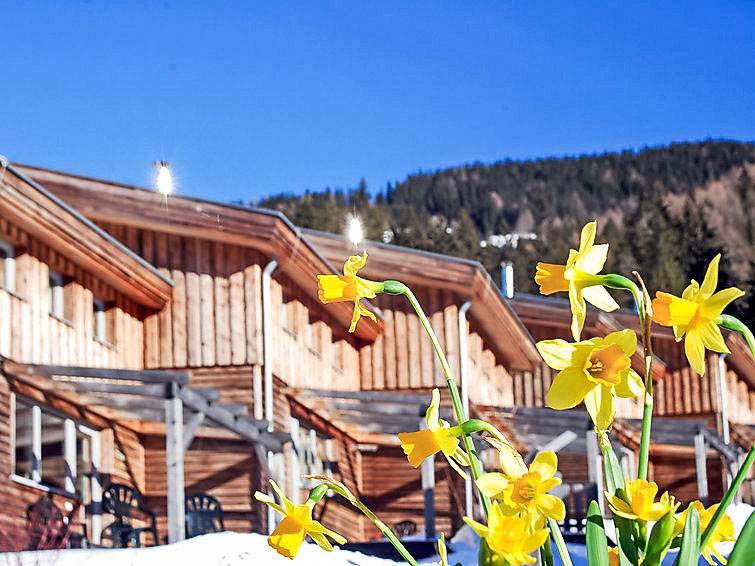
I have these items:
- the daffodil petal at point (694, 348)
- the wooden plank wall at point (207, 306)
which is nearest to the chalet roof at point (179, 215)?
the wooden plank wall at point (207, 306)

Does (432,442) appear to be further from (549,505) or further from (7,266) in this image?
(7,266)

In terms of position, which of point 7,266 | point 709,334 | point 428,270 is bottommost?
point 709,334

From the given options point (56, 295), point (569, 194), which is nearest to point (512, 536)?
point (56, 295)

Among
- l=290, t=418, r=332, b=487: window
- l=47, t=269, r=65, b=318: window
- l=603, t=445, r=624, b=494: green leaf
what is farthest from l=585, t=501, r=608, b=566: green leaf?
l=290, t=418, r=332, b=487: window

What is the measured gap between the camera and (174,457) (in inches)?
422

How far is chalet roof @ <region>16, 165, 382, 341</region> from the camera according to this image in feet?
45.7

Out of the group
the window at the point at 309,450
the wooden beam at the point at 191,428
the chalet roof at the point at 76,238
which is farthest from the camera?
the window at the point at 309,450

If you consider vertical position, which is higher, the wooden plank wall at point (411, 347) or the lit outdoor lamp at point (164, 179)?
the lit outdoor lamp at point (164, 179)

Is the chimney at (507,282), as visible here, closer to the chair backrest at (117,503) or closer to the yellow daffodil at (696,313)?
the chair backrest at (117,503)

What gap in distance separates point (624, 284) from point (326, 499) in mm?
14965

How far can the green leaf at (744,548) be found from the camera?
1.78 metres

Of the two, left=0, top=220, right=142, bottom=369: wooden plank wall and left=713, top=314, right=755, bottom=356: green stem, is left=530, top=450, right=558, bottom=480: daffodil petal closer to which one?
left=713, top=314, right=755, bottom=356: green stem

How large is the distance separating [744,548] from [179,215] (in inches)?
504

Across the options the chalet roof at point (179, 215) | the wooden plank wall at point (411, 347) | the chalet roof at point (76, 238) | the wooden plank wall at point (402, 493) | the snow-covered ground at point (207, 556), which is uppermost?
the chalet roof at point (179, 215)
